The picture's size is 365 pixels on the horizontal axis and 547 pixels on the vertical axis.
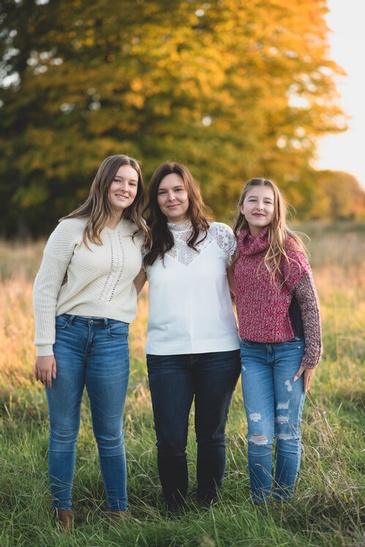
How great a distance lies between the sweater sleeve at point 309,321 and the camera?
2.90 metres

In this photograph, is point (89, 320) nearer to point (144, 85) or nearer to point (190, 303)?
point (190, 303)

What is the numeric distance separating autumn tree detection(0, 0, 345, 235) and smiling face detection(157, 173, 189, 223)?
9.28 m

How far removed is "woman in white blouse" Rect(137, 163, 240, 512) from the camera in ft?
10.0

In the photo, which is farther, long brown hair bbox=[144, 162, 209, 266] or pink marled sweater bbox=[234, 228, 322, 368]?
long brown hair bbox=[144, 162, 209, 266]

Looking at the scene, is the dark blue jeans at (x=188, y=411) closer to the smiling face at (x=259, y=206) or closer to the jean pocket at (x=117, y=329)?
the jean pocket at (x=117, y=329)

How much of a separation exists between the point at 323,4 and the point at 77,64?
25.9ft

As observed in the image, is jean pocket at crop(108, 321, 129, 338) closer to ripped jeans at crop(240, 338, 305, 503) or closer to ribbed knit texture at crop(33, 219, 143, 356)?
ribbed knit texture at crop(33, 219, 143, 356)

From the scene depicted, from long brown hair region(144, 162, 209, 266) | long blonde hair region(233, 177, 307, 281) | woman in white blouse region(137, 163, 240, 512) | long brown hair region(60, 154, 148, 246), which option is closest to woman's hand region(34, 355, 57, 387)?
woman in white blouse region(137, 163, 240, 512)

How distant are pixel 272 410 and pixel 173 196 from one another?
1273 mm

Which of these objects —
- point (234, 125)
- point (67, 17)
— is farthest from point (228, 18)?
point (67, 17)

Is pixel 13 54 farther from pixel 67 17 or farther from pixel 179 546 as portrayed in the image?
pixel 179 546

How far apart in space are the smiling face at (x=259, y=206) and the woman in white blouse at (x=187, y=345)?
0.23 m

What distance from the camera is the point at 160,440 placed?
10.2 feet

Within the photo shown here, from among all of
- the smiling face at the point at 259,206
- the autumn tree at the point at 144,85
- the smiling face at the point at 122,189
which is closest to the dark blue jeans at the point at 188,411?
the smiling face at the point at 259,206
